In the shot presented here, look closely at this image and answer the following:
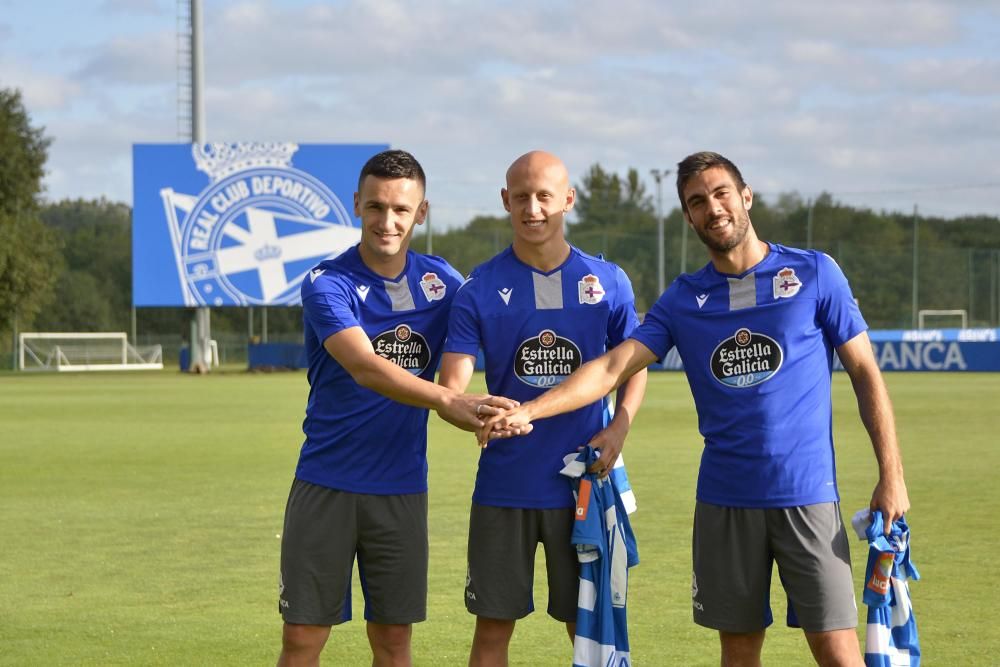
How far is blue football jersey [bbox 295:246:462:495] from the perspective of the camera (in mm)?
4816

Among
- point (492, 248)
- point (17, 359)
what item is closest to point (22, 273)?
point (17, 359)

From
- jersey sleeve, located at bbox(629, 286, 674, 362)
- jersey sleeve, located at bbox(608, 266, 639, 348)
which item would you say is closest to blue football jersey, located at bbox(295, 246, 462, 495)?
jersey sleeve, located at bbox(608, 266, 639, 348)

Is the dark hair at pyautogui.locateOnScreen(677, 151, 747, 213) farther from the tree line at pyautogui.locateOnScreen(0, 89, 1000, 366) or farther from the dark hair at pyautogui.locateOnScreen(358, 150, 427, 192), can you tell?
the tree line at pyautogui.locateOnScreen(0, 89, 1000, 366)

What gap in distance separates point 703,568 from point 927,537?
5.41 metres

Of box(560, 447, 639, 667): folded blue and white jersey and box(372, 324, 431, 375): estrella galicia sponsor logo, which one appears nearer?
box(560, 447, 639, 667): folded blue and white jersey

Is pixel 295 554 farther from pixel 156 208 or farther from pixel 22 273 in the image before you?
pixel 22 273

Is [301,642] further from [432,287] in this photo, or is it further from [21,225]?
[21,225]

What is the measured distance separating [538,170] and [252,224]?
38.5 meters

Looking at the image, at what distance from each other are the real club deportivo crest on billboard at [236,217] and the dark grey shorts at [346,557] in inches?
1476

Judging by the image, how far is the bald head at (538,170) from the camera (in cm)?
473

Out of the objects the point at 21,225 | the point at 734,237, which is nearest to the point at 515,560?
the point at 734,237

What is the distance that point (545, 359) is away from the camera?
4.75m

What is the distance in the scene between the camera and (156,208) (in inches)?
1671

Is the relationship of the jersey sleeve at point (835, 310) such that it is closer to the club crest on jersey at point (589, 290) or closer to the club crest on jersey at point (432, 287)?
the club crest on jersey at point (589, 290)
